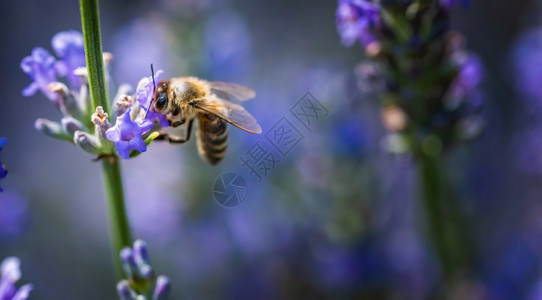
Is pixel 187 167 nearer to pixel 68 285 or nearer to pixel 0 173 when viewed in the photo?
pixel 68 285

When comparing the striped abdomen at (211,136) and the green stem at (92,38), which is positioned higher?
the green stem at (92,38)

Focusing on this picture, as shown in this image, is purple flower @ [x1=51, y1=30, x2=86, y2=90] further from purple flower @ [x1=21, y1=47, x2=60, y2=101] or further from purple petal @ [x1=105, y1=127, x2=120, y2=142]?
purple petal @ [x1=105, y1=127, x2=120, y2=142]

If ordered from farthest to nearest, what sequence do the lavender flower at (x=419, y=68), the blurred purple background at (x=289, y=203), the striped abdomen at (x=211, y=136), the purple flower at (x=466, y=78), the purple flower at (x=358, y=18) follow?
the blurred purple background at (x=289, y=203) < the purple flower at (x=466, y=78) < the striped abdomen at (x=211, y=136) < the lavender flower at (x=419, y=68) < the purple flower at (x=358, y=18)

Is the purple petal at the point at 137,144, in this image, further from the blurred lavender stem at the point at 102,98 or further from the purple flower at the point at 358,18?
the purple flower at the point at 358,18

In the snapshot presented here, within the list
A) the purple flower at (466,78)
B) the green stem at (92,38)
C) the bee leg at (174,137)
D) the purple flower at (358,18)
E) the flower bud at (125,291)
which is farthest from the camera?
the purple flower at (466,78)

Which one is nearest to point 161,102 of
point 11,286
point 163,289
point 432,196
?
point 163,289

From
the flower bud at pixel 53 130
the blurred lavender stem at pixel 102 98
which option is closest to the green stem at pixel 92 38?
the blurred lavender stem at pixel 102 98

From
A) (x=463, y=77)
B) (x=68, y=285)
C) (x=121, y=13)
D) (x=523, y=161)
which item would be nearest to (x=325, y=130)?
(x=463, y=77)
